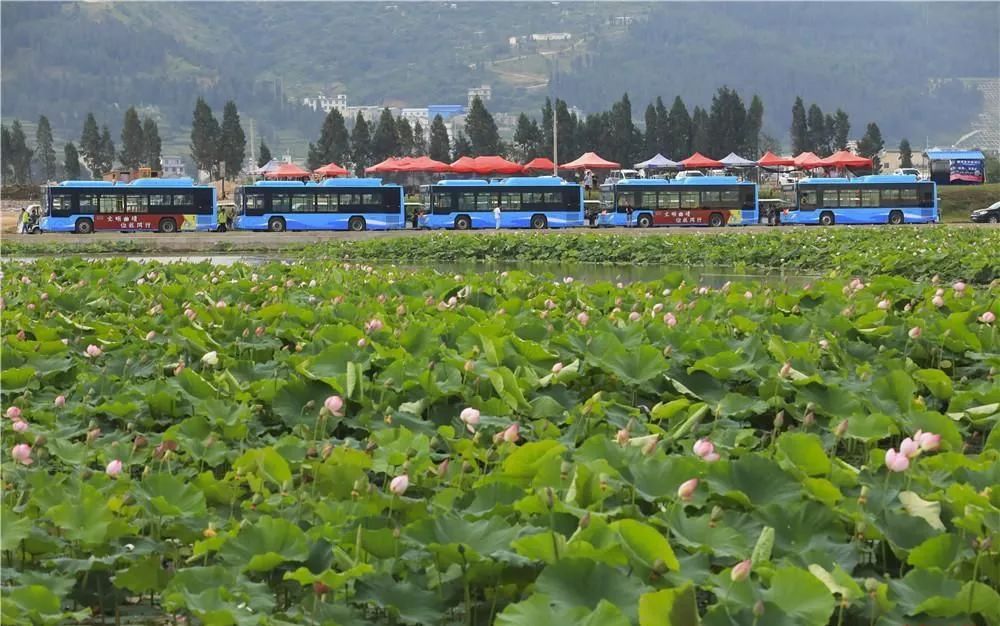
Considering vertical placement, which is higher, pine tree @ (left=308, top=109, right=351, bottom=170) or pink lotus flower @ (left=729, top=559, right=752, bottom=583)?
pine tree @ (left=308, top=109, right=351, bottom=170)

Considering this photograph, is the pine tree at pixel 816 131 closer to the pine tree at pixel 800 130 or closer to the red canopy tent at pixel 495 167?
the pine tree at pixel 800 130

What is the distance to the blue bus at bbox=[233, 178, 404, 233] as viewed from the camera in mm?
39219

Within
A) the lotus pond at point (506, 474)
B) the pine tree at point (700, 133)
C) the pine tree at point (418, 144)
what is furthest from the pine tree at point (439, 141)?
the lotus pond at point (506, 474)

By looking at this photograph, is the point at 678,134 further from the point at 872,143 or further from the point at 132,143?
the point at 132,143

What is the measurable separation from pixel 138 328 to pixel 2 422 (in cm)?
209

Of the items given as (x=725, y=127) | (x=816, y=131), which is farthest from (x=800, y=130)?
(x=725, y=127)

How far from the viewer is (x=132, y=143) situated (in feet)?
258

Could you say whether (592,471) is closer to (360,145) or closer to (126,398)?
(126,398)

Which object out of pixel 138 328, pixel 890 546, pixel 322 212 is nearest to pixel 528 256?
pixel 322 212

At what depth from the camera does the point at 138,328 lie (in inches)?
249

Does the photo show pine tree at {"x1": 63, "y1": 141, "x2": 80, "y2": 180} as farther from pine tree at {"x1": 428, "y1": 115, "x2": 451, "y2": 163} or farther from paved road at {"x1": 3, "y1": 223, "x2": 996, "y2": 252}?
paved road at {"x1": 3, "y1": 223, "x2": 996, "y2": 252}

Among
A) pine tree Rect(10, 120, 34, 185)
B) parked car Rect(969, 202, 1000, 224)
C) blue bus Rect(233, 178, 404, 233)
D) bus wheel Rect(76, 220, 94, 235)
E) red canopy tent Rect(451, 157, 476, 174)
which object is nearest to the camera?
bus wheel Rect(76, 220, 94, 235)

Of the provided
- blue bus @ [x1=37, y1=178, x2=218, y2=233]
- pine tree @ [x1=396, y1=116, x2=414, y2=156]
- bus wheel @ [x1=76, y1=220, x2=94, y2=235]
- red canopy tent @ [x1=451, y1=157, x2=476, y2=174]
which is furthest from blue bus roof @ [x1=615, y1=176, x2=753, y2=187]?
pine tree @ [x1=396, y1=116, x2=414, y2=156]

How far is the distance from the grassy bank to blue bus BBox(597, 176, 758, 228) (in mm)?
14071
